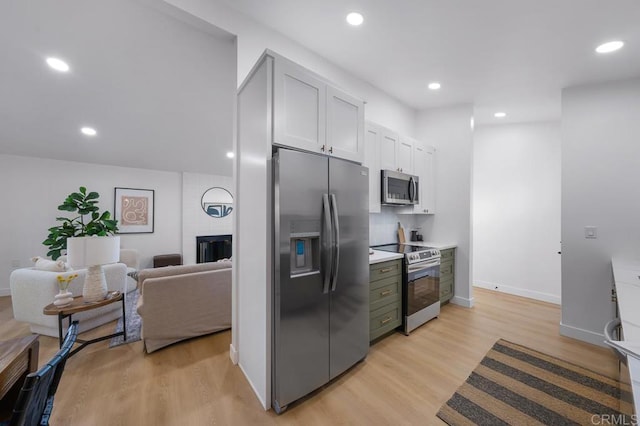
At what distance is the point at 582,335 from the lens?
2803 millimetres

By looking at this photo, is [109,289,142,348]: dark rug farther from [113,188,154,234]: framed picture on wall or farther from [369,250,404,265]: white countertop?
[369,250,404,265]: white countertop

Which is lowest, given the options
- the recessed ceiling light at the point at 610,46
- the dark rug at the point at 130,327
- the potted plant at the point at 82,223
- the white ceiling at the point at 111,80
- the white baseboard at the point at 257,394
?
the dark rug at the point at 130,327

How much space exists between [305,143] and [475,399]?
2.34 m

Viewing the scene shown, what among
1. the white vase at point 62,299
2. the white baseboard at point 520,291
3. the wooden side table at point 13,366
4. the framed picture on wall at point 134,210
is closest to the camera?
the wooden side table at point 13,366

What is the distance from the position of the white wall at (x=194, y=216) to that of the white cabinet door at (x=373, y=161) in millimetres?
5287

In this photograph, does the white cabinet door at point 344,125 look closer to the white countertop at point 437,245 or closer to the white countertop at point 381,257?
the white countertop at point 381,257

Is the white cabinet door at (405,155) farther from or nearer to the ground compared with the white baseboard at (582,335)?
farther from the ground

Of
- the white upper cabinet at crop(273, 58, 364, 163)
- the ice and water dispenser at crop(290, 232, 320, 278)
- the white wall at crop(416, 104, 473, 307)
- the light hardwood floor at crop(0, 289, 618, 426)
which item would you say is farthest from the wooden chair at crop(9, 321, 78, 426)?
the white wall at crop(416, 104, 473, 307)

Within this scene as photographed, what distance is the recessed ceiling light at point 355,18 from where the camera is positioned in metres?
2.11

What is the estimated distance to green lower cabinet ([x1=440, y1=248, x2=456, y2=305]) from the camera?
11.6 feet

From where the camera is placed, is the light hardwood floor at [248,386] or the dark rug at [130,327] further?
the dark rug at [130,327]

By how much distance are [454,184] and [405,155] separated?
40.8 inches

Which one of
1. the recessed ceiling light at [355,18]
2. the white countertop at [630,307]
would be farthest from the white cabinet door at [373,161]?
the white countertop at [630,307]

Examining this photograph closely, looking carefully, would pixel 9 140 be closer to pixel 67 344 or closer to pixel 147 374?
pixel 147 374
